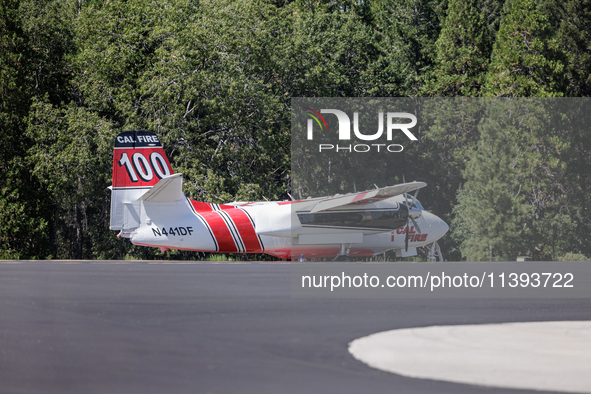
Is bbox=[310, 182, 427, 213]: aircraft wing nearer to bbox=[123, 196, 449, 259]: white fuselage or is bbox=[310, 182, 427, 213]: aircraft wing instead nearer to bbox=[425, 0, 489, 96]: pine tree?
bbox=[123, 196, 449, 259]: white fuselage

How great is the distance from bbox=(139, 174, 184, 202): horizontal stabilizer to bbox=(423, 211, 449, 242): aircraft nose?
8807mm

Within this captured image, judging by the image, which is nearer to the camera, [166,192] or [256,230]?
[166,192]

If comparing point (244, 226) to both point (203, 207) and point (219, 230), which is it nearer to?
point (219, 230)

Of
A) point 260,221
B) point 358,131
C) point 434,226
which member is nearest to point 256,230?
point 260,221

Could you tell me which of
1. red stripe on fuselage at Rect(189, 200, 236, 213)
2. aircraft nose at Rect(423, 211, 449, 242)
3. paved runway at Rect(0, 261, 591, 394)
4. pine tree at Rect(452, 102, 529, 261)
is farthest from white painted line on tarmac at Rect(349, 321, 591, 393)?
red stripe on fuselage at Rect(189, 200, 236, 213)

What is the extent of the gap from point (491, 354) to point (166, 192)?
706 inches

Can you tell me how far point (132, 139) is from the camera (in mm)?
24906

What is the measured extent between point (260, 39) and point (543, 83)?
1375 cm

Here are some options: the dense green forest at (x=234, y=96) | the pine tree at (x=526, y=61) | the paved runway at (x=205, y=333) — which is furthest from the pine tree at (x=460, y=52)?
the paved runway at (x=205, y=333)

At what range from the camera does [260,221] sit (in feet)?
78.3

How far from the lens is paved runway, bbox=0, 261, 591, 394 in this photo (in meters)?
5.52

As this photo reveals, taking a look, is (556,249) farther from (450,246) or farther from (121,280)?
(121,280)

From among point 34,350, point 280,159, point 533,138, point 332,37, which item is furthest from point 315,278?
point 332,37

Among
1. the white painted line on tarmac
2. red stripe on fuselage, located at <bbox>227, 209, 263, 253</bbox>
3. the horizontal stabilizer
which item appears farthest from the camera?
red stripe on fuselage, located at <bbox>227, 209, 263, 253</bbox>
